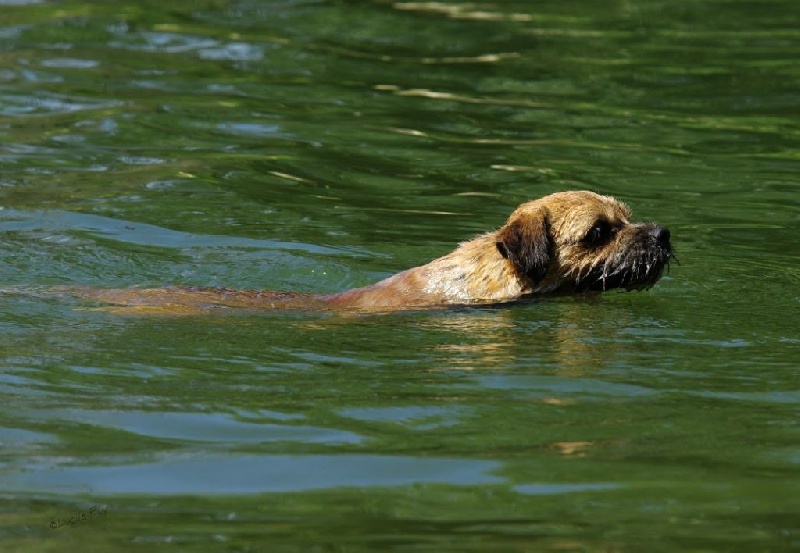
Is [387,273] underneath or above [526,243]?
underneath

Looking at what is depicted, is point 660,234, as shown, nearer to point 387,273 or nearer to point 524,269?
point 524,269

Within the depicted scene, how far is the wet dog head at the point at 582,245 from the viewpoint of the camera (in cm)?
1088

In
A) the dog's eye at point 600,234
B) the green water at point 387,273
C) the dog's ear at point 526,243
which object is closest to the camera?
the green water at point 387,273

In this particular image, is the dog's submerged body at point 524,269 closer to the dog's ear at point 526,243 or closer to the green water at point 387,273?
the dog's ear at point 526,243

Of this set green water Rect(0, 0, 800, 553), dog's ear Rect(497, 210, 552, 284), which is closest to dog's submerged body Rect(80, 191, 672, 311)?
dog's ear Rect(497, 210, 552, 284)

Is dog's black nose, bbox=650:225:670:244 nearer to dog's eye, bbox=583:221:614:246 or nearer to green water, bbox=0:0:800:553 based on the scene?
dog's eye, bbox=583:221:614:246

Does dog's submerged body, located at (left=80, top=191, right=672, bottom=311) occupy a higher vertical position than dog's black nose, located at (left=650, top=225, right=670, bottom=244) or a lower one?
lower

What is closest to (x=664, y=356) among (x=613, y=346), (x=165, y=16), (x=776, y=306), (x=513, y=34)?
(x=613, y=346)

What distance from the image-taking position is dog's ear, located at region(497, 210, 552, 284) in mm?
10820

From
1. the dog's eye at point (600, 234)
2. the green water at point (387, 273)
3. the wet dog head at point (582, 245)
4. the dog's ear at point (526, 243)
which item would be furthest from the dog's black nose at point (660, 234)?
the dog's ear at point (526, 243)

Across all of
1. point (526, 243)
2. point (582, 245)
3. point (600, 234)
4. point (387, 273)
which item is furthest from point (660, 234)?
point (387, 273)

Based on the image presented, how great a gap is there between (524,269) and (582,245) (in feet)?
1.59

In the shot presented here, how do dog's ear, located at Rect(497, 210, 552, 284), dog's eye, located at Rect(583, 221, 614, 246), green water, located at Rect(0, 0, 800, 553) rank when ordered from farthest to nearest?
dog's eye, located at Rect(583, 221, 614, 246) < dog's ear, located at Rect(497, 210, 552, 284) < green water, located at Rect(0, 0, 800, 553)

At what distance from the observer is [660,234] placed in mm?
10891
